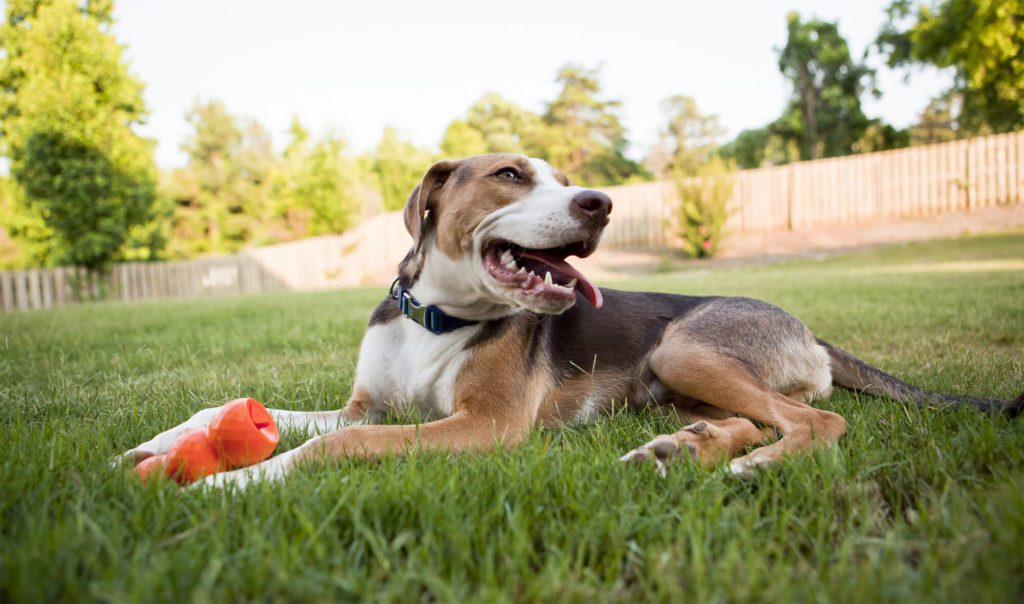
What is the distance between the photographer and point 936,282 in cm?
1038

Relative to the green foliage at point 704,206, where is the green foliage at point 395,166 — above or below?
above

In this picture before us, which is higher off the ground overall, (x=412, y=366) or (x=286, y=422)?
(x=412, y=366)

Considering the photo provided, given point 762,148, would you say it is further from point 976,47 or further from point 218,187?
point 218,187

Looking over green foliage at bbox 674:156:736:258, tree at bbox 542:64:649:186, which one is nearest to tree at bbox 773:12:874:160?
tree at bbox 542:64:649:186

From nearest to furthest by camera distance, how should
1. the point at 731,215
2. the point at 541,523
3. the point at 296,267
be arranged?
the point at 541,523 < the point at 731,215 < the point at 296,267

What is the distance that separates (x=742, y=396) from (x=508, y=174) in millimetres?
1755

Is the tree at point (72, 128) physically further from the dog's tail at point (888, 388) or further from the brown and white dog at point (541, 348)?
the dog's tail at point (888, 388)

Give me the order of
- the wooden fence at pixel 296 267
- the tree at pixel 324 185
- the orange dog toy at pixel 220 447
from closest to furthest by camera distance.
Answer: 1. the orange dog toy at pixel 220 447
2. the wooden fence at pixel 296 267
3. the tree at pixel 324 185

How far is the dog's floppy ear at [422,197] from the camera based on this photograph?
3303 millimetres

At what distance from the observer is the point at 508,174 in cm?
336

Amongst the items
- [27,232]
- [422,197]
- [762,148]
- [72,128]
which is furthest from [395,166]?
[422,197]

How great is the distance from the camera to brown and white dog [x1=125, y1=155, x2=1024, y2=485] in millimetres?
2826

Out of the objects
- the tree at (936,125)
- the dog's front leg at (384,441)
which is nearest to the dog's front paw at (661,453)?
the dog's front leg at (384,441)

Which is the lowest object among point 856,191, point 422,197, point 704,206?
point 422,197
